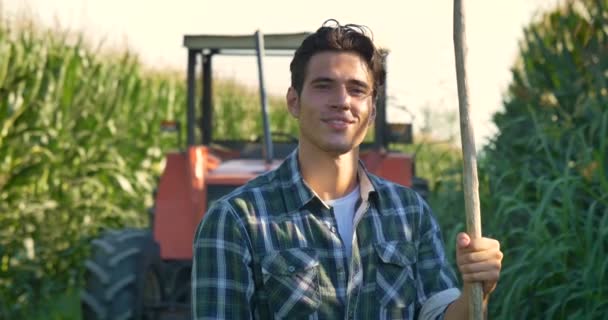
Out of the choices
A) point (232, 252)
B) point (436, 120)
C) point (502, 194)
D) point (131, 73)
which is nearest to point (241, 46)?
point (502, 194)

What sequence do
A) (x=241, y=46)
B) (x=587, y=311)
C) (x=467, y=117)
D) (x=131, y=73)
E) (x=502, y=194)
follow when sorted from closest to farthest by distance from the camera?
(x=467, y=117)
(x=587, y=311)
(x=502, y=194)
(x=241, y=46)
(x=131, y=73)

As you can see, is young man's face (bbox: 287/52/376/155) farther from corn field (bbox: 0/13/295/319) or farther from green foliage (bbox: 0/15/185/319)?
green foliage (bbox: 0/15/185/319)

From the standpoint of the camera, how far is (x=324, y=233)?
2799mm

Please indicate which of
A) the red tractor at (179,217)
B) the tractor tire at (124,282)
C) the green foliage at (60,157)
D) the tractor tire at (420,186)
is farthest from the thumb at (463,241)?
the green foliage at (60,157)

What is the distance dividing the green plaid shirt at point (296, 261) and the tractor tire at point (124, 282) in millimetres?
4196

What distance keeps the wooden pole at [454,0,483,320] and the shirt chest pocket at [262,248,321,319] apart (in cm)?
34

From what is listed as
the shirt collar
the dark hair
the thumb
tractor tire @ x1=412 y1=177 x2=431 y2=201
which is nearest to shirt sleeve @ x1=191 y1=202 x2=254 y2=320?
the shirt collar

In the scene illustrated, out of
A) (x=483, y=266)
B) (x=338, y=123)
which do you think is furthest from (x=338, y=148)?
(x=483, y=266)

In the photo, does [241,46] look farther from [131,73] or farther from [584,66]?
[131,73]

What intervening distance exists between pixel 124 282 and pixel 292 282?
436cm

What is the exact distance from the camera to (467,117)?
8.63 feet

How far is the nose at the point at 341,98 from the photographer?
110 inches

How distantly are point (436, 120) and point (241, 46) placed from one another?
233cm

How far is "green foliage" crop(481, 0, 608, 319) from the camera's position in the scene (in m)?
5.66
